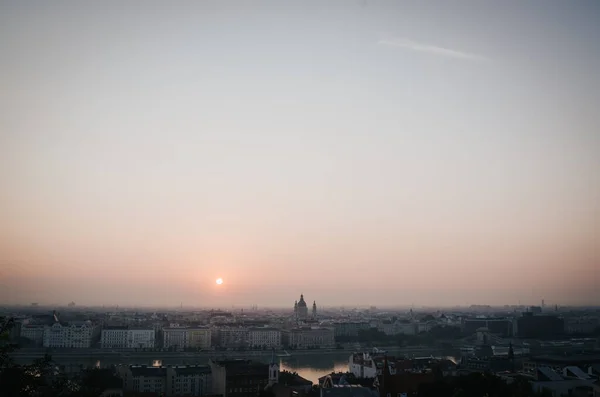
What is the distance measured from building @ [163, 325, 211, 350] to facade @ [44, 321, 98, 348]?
4970 mm

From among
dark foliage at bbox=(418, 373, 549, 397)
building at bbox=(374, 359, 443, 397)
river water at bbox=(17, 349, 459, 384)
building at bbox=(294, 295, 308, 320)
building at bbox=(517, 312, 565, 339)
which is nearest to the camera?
dark foliage at bbox=(418, 373, 549, 397)

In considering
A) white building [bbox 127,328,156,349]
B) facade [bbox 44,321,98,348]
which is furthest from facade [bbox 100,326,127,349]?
facade [bbox 44,321,98,348]

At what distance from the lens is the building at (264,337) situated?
147 ft

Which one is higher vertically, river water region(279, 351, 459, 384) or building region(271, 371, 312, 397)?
building region(271, 371, 312, 397)

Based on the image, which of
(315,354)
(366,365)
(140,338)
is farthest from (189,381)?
(140,338)

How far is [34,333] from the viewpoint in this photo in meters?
41.1

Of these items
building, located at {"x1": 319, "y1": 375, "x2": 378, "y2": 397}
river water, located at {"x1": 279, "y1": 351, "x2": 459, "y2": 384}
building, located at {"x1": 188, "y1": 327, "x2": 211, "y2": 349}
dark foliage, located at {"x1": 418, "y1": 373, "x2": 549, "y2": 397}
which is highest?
dark foliage, located at {"x1": 418, "y1": 373, "x2": 549, "y2": 397}

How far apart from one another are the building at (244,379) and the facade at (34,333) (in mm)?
24386

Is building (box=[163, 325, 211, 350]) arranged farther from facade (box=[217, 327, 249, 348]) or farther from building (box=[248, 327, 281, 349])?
building (box=[248, 327, 281, 349])

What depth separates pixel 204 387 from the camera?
69.5 feet

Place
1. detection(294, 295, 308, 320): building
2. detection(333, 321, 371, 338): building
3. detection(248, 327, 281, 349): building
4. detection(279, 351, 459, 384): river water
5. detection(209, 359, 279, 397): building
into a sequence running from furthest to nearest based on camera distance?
detection(294, 295, 308, 320): building < detection(333, 321, 371, 338): building < detection(248, 327, 281, 349): building < detection(279, 351, 459, 384): river water < detection(209, 359, 279, 397): building

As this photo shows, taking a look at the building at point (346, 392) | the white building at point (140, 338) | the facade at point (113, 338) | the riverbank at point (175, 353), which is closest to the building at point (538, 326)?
the riverbank at point (175, 353)

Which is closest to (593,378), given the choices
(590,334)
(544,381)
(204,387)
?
(544,381)

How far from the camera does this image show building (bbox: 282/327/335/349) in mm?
44878
